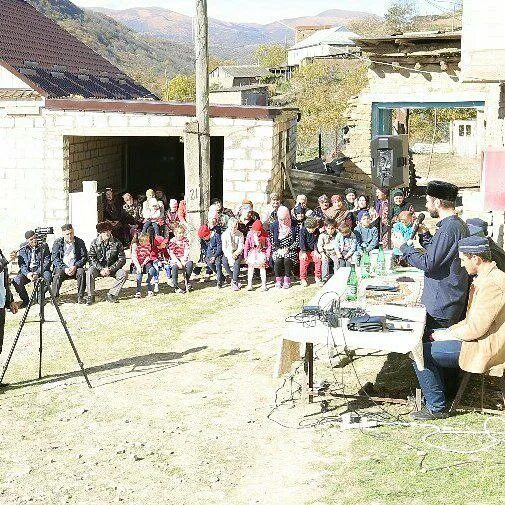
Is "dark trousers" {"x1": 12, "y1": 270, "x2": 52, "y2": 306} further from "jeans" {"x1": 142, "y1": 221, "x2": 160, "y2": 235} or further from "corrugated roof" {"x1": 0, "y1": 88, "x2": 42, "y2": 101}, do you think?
"corrugated roof" {"x1": 0, "y1": 88, "x2": 42, "y2": 101}

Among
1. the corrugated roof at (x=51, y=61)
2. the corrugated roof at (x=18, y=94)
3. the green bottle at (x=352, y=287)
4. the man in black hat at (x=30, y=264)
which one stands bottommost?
the man in black hat at (x=30, y=264)

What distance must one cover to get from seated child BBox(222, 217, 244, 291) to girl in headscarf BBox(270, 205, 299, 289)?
55 cm

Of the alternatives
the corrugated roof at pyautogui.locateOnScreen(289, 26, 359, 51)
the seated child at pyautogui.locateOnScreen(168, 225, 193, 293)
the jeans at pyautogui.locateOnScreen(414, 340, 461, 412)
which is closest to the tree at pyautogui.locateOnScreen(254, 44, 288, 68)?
the corrugated roof at pyautogui.locateOnScreen(289, 26, 359, 51)

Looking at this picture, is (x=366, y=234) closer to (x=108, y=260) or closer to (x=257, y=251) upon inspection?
(x=257, y=251)

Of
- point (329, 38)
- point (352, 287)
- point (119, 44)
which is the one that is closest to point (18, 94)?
point (352, 287)

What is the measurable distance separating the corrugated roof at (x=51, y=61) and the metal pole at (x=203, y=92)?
554cm

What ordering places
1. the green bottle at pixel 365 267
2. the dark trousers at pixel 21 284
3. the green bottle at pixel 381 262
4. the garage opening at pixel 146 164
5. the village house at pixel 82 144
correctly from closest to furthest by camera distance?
the green bottle at pixel 365 267
the green bottle at pixel 381 262
the dark trousers at pixel 21 284
the village house at pixel 82 144
the garage opening at pixel 146 164

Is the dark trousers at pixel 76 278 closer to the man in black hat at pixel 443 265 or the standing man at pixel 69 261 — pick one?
the standing man at pixel 69 261

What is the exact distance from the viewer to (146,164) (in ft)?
72.0

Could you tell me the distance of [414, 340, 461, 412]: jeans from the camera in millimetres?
7035

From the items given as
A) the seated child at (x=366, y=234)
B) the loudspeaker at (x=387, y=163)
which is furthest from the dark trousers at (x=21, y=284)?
the loudspeaker at (x=387, y=163)

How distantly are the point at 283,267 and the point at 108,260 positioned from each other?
2771 millimetres

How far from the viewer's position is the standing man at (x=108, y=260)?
12852 millimetres

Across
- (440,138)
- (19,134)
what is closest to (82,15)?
(440,138)
